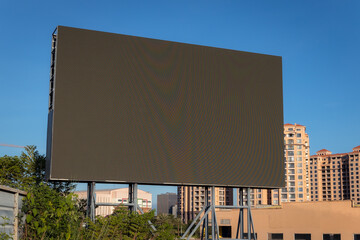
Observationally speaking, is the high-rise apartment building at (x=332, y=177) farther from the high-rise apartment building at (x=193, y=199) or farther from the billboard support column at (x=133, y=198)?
the billboard support column at (x=133, y=198)

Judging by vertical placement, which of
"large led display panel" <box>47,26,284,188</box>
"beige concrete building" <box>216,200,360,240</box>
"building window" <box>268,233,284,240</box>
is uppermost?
"large led display panel" <box>47,26,284,188</box>

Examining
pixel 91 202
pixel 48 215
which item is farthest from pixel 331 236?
pixel 48 215

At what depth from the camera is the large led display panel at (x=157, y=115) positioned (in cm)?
1817

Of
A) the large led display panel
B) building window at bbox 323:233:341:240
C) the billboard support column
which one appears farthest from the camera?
building window at bbox 323:233:341:240

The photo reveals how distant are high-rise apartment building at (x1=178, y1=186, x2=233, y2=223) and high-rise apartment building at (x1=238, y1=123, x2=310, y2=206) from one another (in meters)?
10.2

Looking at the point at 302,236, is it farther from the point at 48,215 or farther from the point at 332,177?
the point at 332,177

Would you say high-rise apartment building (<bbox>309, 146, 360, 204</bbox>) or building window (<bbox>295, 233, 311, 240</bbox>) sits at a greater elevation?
high-rise apartment building (<bbox>309, 146, 360, 204</bbox>)

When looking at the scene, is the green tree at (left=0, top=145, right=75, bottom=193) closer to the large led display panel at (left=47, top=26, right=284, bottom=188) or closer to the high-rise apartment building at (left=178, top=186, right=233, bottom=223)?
the large led display panel at (left=47, top=26, right=284, bottom=188)

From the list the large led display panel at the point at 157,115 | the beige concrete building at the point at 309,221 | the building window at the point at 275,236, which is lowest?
the building window at the point at 275,236

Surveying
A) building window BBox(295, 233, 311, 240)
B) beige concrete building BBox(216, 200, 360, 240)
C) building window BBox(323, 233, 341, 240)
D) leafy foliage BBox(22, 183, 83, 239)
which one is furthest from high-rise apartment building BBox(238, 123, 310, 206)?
leafy foliage BBox(22, 183, 83, 239)

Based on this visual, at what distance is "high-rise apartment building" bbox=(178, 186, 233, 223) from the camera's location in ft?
362

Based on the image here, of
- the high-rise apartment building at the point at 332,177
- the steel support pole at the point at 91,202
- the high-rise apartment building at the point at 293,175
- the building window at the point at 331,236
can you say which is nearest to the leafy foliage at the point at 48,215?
the steel support pole at the point at 91,202

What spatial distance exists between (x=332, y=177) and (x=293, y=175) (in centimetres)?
4752

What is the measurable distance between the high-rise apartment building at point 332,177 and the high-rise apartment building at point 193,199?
41.1 metres
